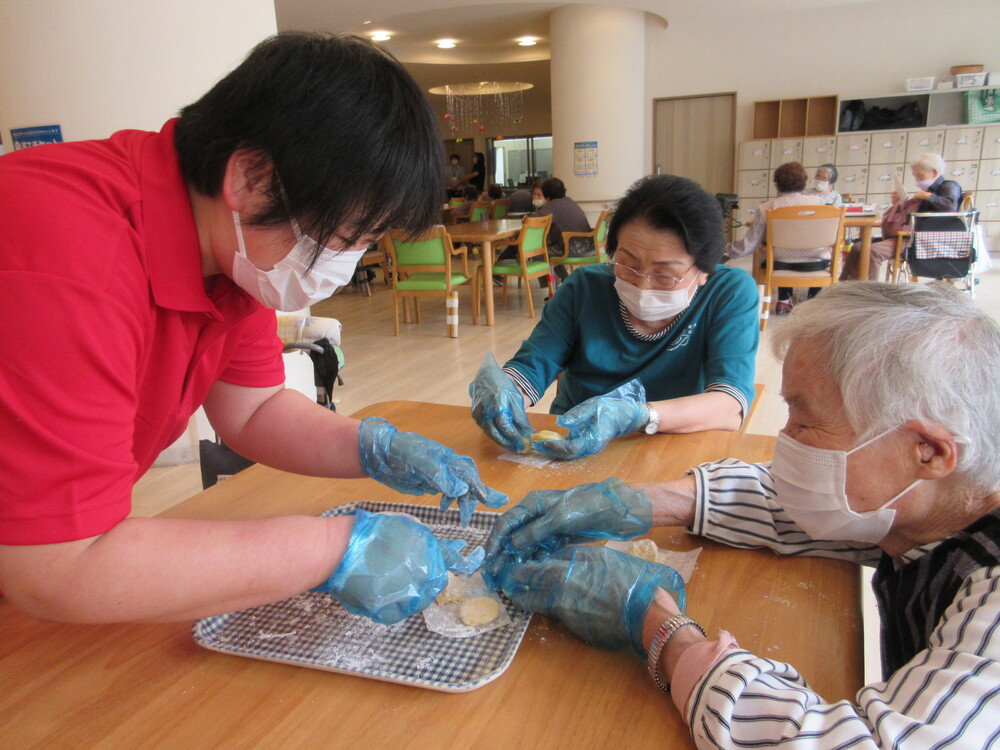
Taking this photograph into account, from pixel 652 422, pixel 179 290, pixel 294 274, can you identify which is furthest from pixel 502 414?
pixel 179 290

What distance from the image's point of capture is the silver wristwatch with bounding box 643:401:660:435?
1.47m

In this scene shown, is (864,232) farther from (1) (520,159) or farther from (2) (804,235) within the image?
(1) (520,159)

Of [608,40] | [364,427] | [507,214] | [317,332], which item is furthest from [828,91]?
[364,427]

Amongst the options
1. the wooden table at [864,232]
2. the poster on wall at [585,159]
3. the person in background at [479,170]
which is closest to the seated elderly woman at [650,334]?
the wooden table at [864,232]

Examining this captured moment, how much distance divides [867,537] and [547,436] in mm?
647

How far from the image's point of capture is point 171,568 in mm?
667

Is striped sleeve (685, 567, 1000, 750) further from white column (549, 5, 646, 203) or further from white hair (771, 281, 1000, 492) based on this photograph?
white column (549, 5, 646, 203)

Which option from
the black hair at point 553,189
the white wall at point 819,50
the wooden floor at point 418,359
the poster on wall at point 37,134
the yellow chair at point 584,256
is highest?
the white wall at point 819,50

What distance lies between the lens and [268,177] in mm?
731

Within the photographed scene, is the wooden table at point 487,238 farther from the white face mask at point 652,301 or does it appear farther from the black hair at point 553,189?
the white face mask at point 652,301

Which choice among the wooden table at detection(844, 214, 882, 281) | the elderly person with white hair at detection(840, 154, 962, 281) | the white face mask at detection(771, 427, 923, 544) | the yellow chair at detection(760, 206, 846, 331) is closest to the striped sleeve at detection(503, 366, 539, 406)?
the white face mask at detection(771, 427, 923, 544)

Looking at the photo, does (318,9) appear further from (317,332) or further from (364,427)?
(364,427)

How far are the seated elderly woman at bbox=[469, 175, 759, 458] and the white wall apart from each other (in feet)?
24.2

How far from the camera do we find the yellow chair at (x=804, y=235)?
194 inches
